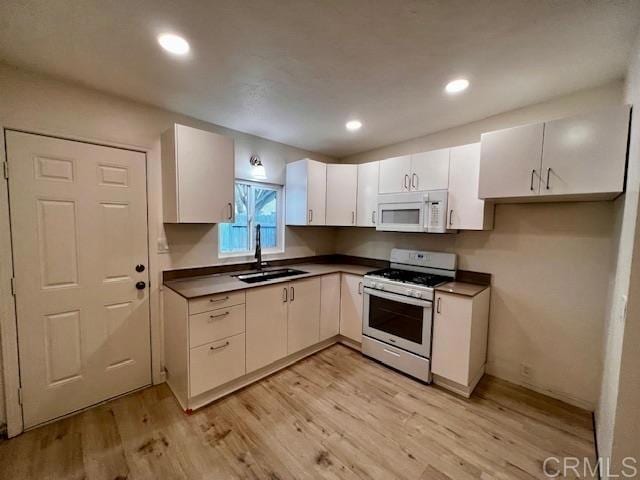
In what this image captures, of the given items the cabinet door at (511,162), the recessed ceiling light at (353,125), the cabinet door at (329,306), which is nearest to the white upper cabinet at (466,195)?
the cabinet door at (511,162)

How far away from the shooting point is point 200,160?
7.36 ft

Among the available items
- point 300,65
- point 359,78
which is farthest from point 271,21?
point 359,78

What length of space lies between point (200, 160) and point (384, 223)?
2004mm

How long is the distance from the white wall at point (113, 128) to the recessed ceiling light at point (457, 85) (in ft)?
6.62

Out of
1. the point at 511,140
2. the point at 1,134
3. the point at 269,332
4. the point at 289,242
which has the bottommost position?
the point at 269,332

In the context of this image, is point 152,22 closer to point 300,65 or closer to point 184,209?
point 300,65

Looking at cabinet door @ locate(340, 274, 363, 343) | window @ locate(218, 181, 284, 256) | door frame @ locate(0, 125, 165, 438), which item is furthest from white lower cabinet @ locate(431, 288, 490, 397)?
door frame @ locate(0, 125, 165, 438)

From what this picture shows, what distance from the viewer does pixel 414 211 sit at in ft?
8.71

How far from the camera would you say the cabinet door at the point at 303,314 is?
8.66ft

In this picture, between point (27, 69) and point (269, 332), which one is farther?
point (269, 332)

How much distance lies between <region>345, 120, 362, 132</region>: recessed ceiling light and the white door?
1.98 m

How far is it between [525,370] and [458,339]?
0.77 m

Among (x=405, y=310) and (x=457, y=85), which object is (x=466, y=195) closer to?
(x=457, y=85)

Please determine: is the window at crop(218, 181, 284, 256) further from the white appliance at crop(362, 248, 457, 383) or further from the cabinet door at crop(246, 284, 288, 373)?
the white appliance at crop(362, 248, 457, 383)
